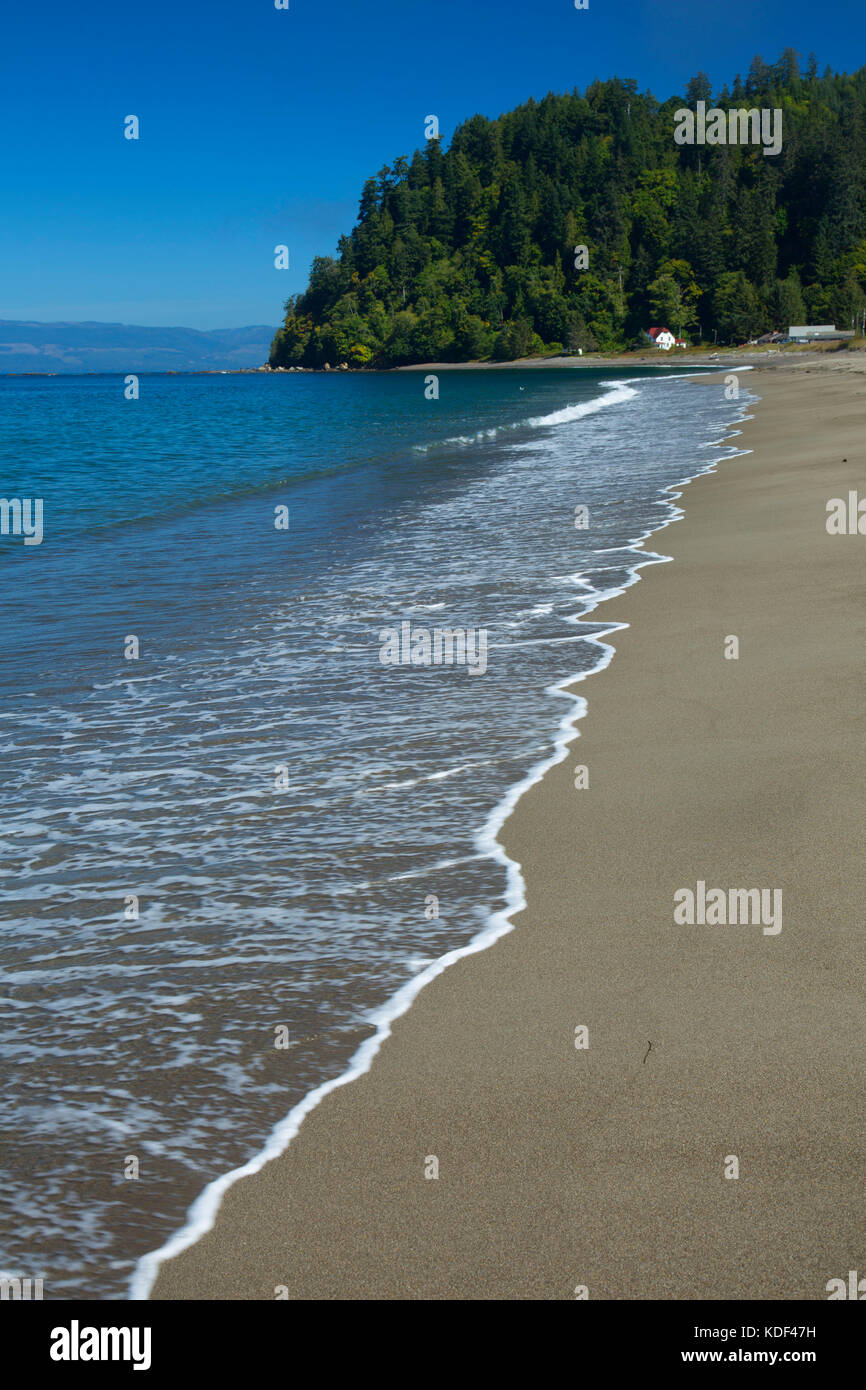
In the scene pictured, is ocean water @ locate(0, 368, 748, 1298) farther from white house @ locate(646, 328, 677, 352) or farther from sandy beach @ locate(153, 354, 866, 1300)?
white house @ locate(646, 328, 677, 352)

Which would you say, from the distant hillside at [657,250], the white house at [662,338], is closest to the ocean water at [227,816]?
the distant hillside at [657,250]

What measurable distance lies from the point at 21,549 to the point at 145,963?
13932mm

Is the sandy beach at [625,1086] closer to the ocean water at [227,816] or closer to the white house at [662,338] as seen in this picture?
the ocean water at [227,816]

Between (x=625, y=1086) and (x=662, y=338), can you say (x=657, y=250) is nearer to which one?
(x=662, y=338)

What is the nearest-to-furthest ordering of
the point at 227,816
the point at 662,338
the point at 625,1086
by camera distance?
1. the point at 625,1086
2. the point at 227,816
3. the point at 662,338

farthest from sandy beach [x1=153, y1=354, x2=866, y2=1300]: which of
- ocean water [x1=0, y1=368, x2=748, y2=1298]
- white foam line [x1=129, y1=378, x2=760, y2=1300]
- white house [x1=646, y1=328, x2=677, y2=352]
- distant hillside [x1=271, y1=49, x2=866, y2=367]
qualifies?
white house [x1=646, y1=328, x2=677, y2=352]

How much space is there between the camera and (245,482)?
2559cm

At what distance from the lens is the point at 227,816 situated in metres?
5.80

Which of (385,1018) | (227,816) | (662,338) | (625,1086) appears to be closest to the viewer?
(625,1086)

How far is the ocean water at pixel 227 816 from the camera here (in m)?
3.40

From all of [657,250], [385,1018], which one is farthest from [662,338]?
[385,1018]

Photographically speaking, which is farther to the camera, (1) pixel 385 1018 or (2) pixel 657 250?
(2) pixel 657 250

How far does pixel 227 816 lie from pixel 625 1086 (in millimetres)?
3063
